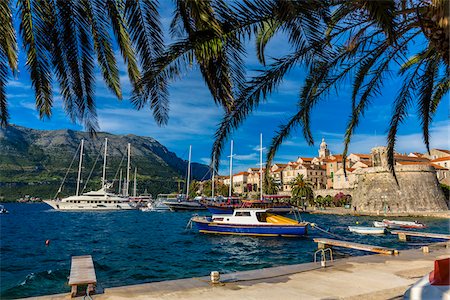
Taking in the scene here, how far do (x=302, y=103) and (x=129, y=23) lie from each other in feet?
13.4

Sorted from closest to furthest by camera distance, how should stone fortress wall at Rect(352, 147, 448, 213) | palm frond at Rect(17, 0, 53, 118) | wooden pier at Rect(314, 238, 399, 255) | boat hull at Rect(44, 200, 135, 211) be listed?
1. palm frond at Rect(17, 0, 53, 118)
2. wooden pier at Rect(314, 238, 399, 255)
3. stone fortress wall at Rect(352, 147, 448, 213)
4. boat hull at Rect(44, 200, 135, 211)

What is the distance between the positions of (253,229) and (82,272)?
20.0 meters

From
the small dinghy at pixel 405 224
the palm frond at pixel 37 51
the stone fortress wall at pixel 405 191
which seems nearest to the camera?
the palm frond at pixel 37 51

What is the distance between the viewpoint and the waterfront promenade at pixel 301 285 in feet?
21.9

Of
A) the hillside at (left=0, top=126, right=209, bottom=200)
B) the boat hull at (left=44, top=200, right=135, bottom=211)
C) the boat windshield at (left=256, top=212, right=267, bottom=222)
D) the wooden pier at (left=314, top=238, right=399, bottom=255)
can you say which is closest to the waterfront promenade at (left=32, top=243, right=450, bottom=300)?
the wooden pier at (left=314, top=238, right=399, bottom=255)

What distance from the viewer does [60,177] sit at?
164875 millimetres

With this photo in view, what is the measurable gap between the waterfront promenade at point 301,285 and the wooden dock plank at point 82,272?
0.38 metres

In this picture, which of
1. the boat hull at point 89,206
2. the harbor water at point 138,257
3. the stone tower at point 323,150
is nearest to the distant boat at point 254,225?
the harbor water at point 138,257

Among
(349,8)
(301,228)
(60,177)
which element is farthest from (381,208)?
(60,177)

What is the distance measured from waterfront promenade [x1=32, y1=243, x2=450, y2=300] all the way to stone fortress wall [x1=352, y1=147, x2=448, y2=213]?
1983 inches

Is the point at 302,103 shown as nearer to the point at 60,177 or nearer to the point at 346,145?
the point at 346,145

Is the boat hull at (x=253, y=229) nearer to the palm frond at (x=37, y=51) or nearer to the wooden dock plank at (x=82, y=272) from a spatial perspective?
the wooden dock plank at (x=82, y=272)

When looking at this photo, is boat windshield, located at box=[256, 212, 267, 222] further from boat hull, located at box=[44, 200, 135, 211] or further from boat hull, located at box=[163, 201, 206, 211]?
boat hull, located at box=[44, 200, 135, 211]

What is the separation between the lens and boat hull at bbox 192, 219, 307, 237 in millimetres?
25741
